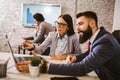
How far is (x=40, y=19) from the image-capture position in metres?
4.48

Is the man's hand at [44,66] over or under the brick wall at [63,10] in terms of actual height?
under

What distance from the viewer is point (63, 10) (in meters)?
5.70

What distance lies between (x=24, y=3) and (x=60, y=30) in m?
3.29

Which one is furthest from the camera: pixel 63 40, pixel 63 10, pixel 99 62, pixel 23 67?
pixel 63 10

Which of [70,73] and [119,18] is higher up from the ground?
[119,18]

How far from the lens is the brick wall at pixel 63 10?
5.48 meters

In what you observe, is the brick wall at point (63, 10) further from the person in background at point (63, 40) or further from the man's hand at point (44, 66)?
the man's hand at point (44, 66)

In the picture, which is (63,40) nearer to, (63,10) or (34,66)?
(34,66)

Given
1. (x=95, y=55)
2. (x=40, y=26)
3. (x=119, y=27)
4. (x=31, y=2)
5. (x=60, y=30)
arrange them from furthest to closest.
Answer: (x=31, y=2) < (x=119, y=27) < (x=40, y=26) < (x=60, y=30) < (x=95, y=55)

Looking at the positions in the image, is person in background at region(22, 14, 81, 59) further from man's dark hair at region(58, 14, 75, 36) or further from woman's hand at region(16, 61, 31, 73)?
woman's hand at region(16, 61, 31, 73)

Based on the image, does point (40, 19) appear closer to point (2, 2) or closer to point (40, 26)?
point (40, 26)

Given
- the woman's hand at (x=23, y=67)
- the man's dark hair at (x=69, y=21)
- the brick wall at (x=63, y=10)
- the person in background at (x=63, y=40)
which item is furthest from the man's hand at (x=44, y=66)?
the brick wall at (x=63, y=10)

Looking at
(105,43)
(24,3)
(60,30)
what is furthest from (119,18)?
(105,43)

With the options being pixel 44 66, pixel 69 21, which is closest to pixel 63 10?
pixel 69 21
